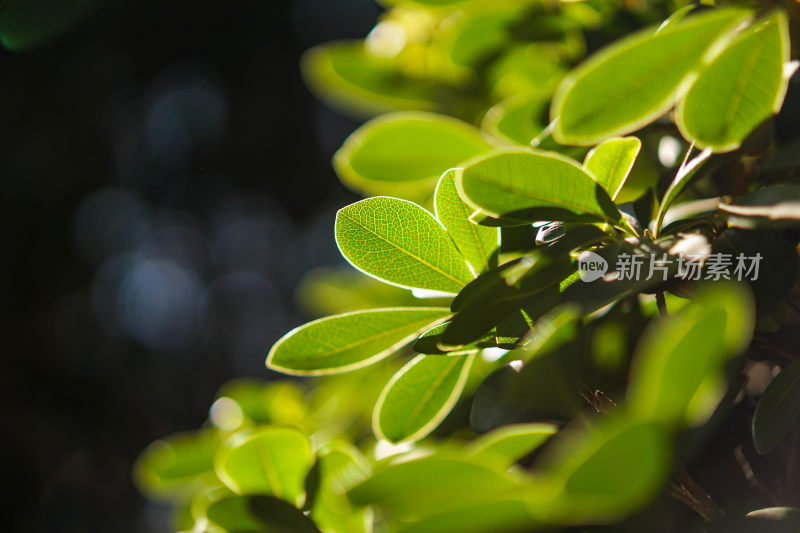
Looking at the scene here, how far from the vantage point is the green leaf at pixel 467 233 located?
47 cm

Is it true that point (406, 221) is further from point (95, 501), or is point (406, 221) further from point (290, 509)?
point (95, 501)

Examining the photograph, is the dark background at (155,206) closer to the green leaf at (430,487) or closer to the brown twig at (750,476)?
the brown twig at (750,476)

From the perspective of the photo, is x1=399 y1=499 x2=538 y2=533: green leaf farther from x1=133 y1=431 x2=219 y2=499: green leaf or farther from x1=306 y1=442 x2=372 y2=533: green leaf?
x1=133 y1=431 x2=219 y2=499: green leaf

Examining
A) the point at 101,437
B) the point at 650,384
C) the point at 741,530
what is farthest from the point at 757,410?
the point at 101,437

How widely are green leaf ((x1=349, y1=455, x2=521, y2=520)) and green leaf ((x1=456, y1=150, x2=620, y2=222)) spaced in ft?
0.61

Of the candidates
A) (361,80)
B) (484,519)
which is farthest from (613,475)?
(361,80)

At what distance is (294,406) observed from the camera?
0.87 m

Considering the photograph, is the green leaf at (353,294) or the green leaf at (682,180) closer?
the green leaf at (682,180)

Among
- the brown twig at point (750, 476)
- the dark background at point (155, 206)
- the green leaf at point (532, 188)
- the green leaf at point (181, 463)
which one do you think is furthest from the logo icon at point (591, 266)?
the dark background at point (155, 206)

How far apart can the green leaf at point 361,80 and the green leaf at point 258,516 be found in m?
0.65

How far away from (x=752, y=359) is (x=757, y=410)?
4.8 inches

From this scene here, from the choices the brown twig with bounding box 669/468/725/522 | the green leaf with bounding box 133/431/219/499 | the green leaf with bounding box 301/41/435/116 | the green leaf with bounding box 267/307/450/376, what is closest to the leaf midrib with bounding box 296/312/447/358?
the green leaf with bounding box 267/307/450/376

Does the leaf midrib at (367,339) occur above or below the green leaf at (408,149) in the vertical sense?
below

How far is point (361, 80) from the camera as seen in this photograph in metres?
0.93
